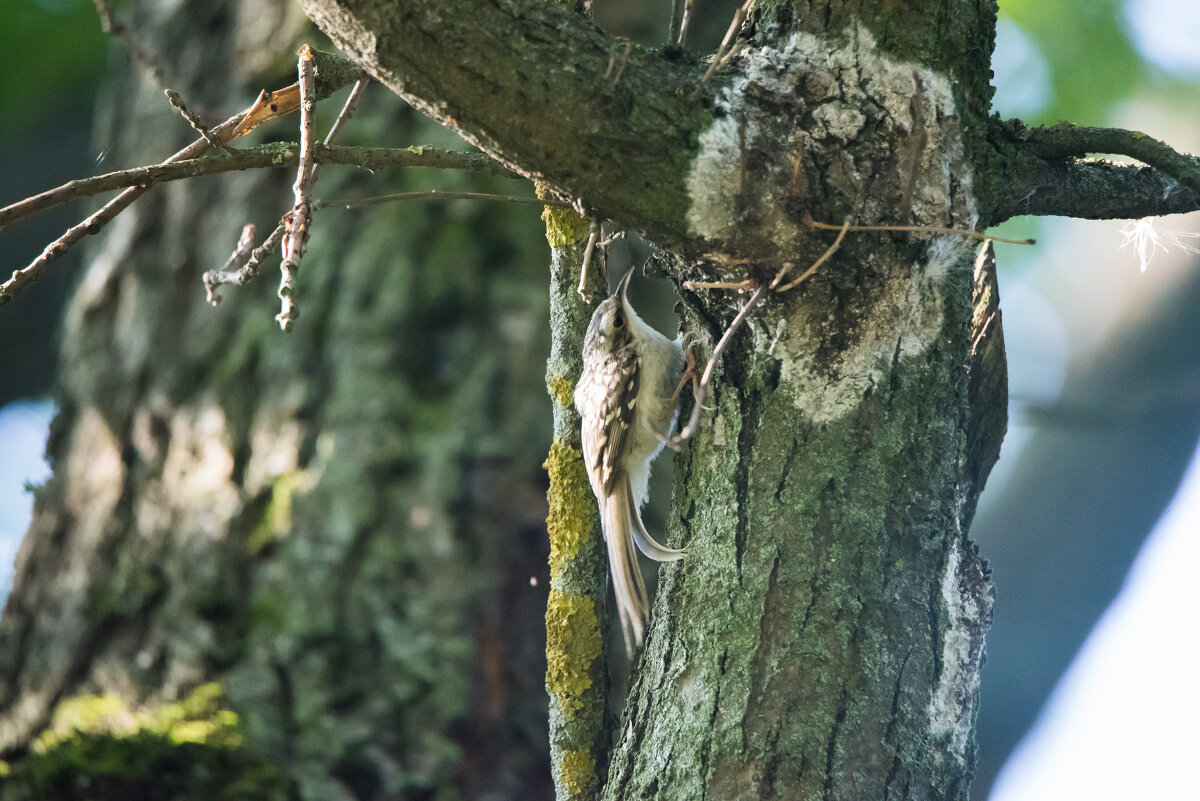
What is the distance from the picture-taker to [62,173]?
14.9 ft

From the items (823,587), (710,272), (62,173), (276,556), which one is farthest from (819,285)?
(62,173)

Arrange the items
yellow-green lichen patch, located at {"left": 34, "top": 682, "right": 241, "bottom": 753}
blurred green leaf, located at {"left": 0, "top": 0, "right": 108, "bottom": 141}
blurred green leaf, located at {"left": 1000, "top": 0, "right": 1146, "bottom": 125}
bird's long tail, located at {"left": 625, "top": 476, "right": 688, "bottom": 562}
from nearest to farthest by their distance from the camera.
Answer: bird's long tail, located at {"left": 625, "top": 476, "right": 688, "bottom": 562}
yellow-green lichen patch, located at {"left": 34, "top": 682, "right": 241, "bottom": 753}
blurred green leaf, located at {"left": 1000, "top": 0, "right": 1146, "bottom": 125}
blurred green leaf, located at {"left": 0, "top": 0, "right": 108, "bottom": 141}

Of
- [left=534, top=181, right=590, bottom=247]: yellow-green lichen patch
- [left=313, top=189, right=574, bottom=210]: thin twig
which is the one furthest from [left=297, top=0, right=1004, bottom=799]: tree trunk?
[left=534, top=181, right=590, bottom=247]: yellow-green lichen patch

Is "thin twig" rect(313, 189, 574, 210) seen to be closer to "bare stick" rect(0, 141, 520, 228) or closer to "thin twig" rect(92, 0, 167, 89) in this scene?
"bare stick" rect(0, 141, 520, 228)

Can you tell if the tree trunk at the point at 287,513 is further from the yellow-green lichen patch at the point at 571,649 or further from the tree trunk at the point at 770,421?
the yellow-green lichen patch at the point at 571,649

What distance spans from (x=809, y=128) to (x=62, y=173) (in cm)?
451

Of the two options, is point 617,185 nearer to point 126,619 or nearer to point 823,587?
point 823,587

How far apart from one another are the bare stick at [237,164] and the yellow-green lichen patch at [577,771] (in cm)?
121

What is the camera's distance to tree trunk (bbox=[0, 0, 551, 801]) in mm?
2955

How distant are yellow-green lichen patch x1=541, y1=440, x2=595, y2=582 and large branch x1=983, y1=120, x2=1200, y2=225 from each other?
1.00m

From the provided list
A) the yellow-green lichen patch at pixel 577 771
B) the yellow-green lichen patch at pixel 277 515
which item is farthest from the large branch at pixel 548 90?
the yellow-green lichen patch at pixel 277 515

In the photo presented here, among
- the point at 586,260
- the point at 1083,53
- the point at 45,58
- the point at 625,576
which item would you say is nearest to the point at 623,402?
the point at 625,576

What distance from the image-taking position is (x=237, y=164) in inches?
59.4

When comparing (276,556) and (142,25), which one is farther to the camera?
(142,25)
